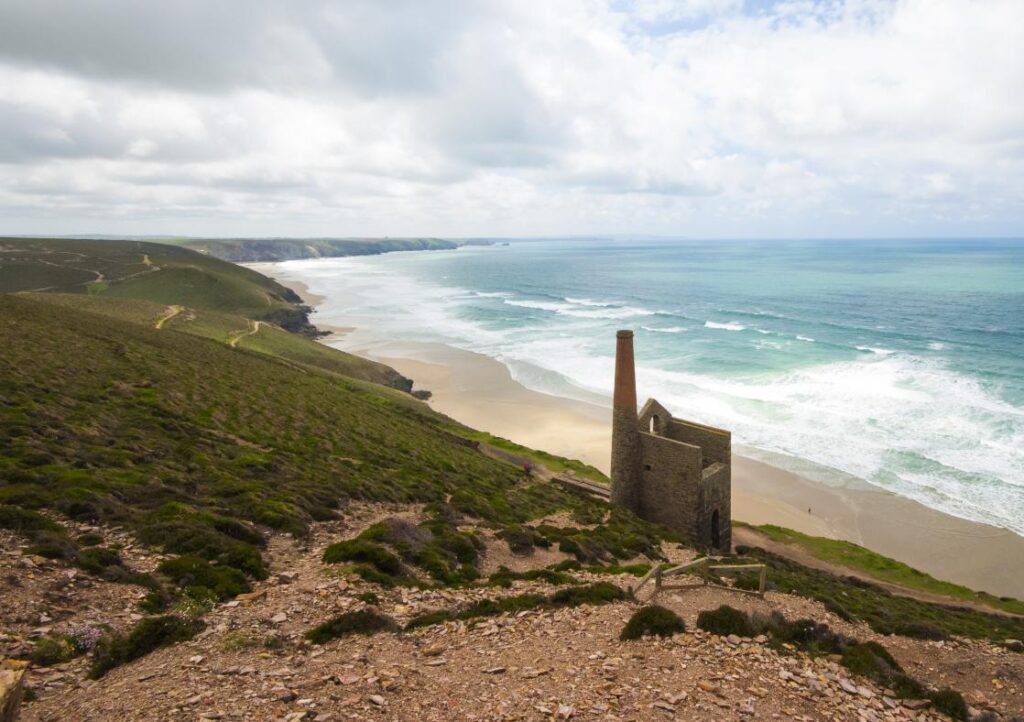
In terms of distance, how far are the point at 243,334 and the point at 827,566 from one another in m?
62.5

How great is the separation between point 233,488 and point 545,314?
321 ft

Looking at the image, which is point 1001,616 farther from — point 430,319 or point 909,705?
point 430,319

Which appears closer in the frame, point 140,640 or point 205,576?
point 140,640

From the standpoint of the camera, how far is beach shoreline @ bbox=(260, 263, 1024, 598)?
30.5 m

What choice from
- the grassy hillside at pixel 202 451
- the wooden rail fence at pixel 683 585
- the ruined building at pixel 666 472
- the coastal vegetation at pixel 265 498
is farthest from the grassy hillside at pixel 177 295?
the wooden rail fence at pixel 683 585

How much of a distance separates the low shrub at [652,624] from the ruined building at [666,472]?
46.7 feet

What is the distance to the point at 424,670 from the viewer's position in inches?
397

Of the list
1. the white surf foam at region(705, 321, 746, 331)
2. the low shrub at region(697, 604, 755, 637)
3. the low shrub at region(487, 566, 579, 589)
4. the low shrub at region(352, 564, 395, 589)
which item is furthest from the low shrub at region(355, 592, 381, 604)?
the white surf foam at region(705, 321, 746, 331)

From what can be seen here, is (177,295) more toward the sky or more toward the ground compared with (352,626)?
more toward the sky

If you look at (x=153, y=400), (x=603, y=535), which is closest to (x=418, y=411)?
(x=153, y=400)

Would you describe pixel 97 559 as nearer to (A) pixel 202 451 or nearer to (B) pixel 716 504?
(A) pixel 202 451

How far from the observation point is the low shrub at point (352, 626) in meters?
10.9

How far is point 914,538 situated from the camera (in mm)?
32719

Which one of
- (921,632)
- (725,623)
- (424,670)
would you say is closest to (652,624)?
(725,623)
